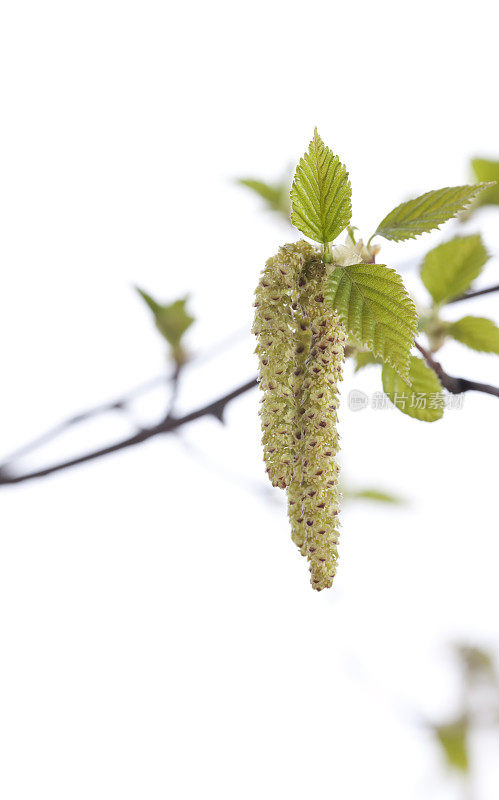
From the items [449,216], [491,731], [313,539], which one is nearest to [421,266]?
[449,216]

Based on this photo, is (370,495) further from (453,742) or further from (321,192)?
(321,192)

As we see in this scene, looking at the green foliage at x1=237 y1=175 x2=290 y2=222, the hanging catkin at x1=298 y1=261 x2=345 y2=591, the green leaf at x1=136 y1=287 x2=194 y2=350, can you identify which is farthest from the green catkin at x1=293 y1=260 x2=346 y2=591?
the green foliage at x1=237 y1=175 x2=290 y2=222

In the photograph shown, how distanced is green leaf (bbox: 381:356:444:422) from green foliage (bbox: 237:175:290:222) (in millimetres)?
581

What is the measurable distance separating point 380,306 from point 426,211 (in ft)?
0.27

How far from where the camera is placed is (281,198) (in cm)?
120

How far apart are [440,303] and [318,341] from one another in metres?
0.33

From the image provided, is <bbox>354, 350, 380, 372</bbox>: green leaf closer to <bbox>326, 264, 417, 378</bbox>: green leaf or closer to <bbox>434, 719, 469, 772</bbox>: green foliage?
<bbox>326, 264, 417, 378</bbox>: green leaf

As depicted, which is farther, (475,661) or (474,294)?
(475,661)

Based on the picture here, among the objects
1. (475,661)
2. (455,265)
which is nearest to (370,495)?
(455,265)

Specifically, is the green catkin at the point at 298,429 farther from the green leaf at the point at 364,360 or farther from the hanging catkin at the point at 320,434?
the green leaf at the point at 364,360

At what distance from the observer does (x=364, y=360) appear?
765 millimetres

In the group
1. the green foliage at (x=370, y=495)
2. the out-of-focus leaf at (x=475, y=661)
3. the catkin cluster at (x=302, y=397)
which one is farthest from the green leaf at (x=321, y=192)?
the out-of-focus leaf at (x=475, y=661)

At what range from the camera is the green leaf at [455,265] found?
2.64ft

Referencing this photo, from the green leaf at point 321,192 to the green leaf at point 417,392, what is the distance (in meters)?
0.19
